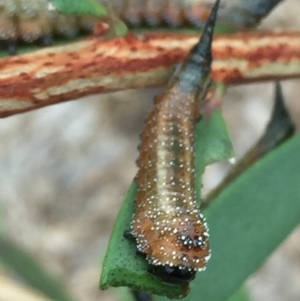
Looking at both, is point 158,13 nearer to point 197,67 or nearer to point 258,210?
point 197,67

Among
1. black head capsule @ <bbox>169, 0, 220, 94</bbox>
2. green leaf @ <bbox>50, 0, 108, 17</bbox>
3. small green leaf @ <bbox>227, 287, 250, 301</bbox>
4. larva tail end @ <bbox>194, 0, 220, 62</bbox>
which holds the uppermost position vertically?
green leaf @ <bbox>50, 0, 108, 17</bbox>

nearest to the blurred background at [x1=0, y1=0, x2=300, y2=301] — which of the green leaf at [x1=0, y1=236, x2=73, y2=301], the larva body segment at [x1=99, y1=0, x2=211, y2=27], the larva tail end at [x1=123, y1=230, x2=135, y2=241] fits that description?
the green leaf at [x1=0, y1=236, x2=73, y2=301]

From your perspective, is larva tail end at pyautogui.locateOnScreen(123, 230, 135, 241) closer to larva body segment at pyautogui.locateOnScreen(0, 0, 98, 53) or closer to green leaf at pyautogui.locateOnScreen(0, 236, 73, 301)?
larva body segment at pyautogui.locateOnScreen(0, 0, 98, 53)

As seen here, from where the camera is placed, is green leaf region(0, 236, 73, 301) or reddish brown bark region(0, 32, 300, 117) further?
green leaf region(0, 236, 73, 301)

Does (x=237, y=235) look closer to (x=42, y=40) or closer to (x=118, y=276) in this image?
(x=118, y=276)

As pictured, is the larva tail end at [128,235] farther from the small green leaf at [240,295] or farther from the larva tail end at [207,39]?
the small green leaf at [240,295]

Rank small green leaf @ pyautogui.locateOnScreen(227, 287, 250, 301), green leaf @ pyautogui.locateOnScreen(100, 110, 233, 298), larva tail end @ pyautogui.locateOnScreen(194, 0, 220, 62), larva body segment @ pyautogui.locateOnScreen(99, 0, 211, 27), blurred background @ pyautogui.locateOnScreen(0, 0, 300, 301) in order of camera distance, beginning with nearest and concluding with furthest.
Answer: green leaf @ pyautogui.locateOnScreen(100, 110, 233, 298), larva tail end @ pyautogui.locateOnScreen(194, 0, 220, 62), larva body segment @ pyautogui.locateOnScreen(99, 0, 211, 27), small green leaf @ pyautogui.locateOnScreen(227, 287, 250, 301), blurred background @ pyautogui.locateOnScreen(0, 0, 300, 301)
